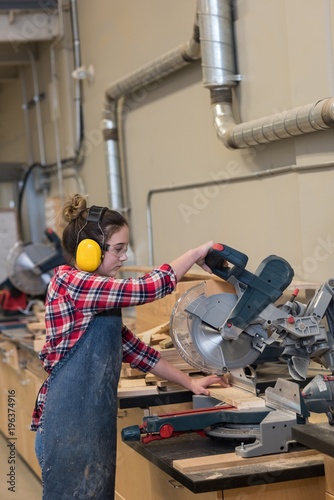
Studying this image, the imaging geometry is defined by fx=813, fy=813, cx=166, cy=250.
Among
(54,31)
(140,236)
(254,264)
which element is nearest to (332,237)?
(254,264)

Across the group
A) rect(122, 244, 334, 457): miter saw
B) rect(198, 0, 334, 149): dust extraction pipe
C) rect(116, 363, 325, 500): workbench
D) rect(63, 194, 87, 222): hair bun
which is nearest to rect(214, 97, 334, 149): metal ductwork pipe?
rect(198, 0, 334, 149): dust extraction pipe

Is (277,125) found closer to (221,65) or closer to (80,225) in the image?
(221,65)

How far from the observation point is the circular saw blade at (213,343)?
7.23 feet

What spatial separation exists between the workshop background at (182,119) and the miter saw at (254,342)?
770mm

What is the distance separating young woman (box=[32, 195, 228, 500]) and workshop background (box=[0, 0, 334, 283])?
935 mm

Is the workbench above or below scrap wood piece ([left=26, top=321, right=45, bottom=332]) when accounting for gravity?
below

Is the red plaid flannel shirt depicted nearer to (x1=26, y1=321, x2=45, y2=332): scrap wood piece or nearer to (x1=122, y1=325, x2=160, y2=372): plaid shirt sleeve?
(x1=122, y1=325, x2=160, y2=372): plaid shirt sleeve

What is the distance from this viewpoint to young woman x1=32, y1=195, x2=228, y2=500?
2174 mm

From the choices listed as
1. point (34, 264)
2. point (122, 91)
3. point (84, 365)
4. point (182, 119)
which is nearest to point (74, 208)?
point (84, 365)

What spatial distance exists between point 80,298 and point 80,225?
8.6 inches

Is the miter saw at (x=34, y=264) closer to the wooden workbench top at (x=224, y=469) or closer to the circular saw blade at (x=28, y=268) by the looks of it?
the circular saw blade at (x=28, y=268)

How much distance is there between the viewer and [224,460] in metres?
2.01

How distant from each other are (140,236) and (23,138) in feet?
11.4

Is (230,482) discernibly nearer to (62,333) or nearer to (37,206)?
(62,333)
